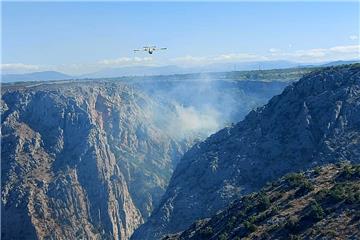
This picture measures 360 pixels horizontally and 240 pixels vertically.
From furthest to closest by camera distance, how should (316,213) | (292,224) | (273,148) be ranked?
1. (273,148)
2. (316,213)
3. (292,224)

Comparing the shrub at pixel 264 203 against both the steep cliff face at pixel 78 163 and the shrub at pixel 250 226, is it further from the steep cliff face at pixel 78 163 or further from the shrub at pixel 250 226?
the steep cliff face at pixel 78 163

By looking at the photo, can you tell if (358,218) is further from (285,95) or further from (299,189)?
(285,95)

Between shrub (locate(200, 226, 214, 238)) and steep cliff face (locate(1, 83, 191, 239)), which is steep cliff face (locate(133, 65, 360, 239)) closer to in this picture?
shrub (locate(200, 226, 214, 238))

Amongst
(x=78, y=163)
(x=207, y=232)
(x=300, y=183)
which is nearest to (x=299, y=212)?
(x=300, y=183)

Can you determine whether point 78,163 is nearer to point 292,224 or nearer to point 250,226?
point 250,226

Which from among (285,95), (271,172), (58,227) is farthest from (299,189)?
(58,227)

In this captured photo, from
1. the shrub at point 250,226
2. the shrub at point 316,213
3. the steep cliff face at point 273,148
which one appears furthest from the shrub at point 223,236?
the steep cliff face at point 273,148
